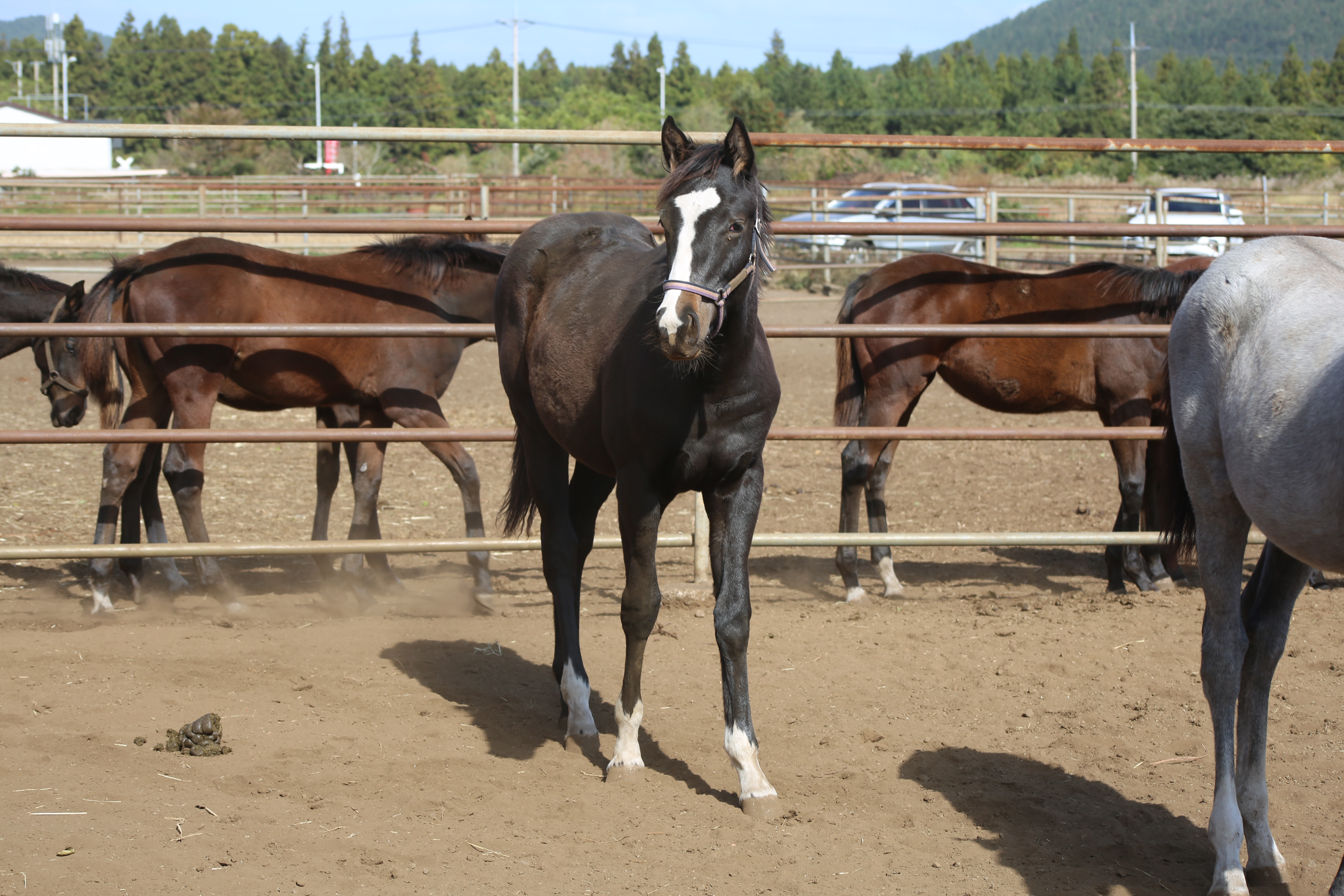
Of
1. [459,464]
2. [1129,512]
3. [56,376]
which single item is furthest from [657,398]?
[56,376]

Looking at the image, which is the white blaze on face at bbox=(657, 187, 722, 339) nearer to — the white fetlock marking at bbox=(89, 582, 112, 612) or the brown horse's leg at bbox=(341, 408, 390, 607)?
the brown horse's leg at bbox=(341, 408, 390, 607)

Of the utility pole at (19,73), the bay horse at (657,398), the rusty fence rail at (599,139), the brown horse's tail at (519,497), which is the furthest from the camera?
the utility pole at (19,73)

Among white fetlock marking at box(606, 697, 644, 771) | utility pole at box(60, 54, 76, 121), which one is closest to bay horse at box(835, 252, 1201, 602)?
white fetlock marking at box(606, 697, 644, 771)

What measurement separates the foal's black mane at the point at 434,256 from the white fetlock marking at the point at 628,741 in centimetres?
308

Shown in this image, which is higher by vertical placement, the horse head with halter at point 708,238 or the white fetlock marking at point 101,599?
the horse head with halter at point 708,238

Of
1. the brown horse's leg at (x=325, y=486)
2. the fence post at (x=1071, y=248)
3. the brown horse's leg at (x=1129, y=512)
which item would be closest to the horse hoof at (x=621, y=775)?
the brown horse's leg at (x=325, y=486)

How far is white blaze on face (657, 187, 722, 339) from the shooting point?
2.64m

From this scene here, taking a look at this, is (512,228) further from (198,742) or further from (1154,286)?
(1154,286)

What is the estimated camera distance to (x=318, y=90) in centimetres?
5925

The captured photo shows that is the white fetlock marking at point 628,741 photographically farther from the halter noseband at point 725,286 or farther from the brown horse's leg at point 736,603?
the halter noseband at point 725,286

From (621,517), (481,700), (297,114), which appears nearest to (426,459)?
(481,700)

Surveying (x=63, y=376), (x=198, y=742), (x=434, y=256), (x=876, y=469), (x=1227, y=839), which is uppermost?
(x=434, y=256)

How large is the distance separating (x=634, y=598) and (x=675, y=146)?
136 cm

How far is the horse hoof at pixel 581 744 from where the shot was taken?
136 inches
